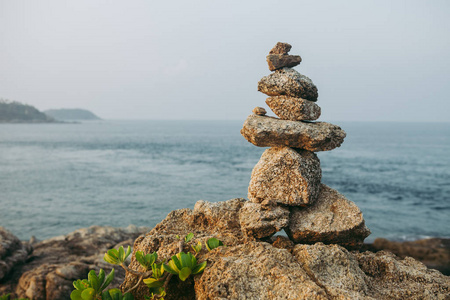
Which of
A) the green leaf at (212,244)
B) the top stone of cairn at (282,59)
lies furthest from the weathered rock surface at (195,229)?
the top stone of cairn at (282,59)

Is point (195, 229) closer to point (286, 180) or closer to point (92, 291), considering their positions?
point (286, 180)

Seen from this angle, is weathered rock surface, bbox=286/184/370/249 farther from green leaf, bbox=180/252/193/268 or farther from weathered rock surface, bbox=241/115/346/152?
green leaf, bbox=180/252/193/268

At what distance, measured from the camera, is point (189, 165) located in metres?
66.3

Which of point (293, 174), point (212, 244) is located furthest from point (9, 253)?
point (293, 174)

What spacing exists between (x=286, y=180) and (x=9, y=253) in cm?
1127

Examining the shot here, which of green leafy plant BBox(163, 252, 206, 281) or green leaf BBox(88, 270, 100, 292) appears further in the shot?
green leaf BBox(88, 270, 100, 292)

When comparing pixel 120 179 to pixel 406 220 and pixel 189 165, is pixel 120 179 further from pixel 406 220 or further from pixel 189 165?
pixel 406 220

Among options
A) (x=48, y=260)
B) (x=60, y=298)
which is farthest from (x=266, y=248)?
(x=48, y=260)

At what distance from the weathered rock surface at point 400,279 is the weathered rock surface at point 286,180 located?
1.43m

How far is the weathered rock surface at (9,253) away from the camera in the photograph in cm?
1157

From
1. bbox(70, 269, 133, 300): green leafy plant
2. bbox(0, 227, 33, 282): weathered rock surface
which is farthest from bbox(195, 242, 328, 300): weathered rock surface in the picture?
bbox(0, 227, 33, 282): weathered rock surface

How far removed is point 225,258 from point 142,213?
33.6m

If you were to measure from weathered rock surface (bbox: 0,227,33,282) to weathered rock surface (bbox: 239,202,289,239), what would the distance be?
9.91 m

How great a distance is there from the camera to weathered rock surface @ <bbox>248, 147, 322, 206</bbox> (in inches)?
252
